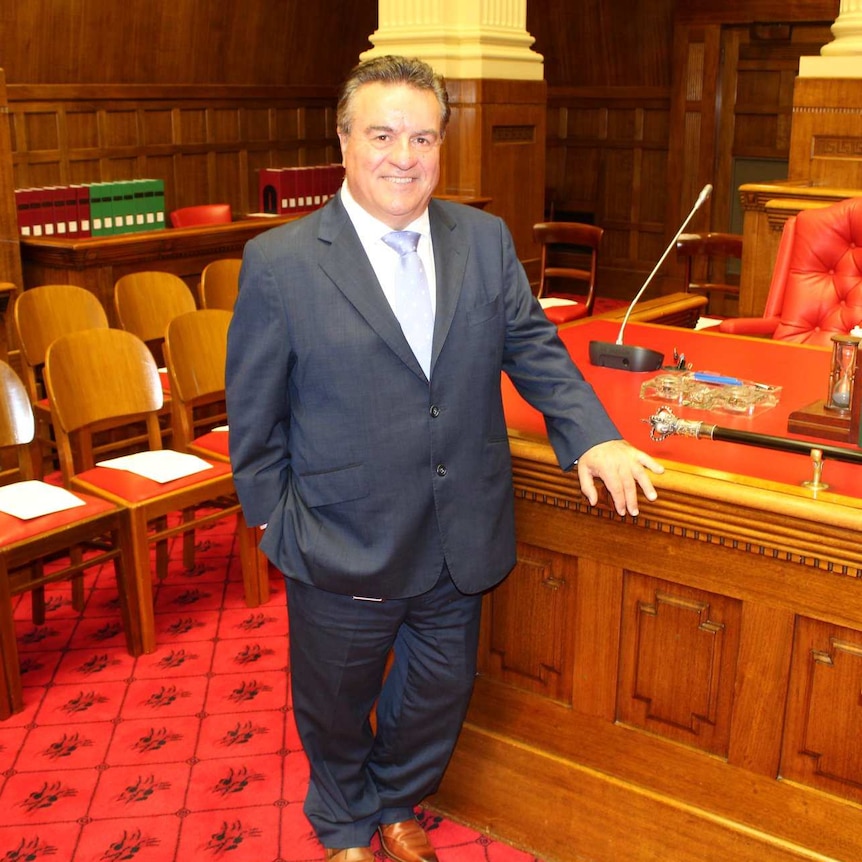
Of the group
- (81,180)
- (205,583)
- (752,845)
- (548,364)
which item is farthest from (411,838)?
(81,180)

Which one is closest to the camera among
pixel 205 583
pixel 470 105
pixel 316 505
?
pixel 316 505

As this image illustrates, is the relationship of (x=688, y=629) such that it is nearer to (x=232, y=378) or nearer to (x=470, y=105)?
(x=232, y=378)

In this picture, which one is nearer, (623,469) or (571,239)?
Answer: (623,469)

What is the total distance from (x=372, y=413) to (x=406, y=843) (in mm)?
1089

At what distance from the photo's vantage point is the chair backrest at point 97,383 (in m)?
3.74

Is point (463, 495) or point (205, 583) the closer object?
point (463, 495)

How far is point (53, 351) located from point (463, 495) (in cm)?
211

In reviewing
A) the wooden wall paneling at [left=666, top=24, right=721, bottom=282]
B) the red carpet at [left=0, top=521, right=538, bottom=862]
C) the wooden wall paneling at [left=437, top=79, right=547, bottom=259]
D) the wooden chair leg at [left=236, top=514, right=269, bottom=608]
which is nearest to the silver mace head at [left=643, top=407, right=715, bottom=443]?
the red carpet at [left=0, top=521, right=538, bottom=862]

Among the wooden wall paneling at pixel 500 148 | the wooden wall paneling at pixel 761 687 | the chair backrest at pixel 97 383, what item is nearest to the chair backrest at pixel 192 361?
the chair backrest at pixel 97 383

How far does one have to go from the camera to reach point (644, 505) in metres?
2.14

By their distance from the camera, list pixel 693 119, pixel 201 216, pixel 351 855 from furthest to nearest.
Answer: pixel 693 119 → pixel 201 216 → pixel 351 855

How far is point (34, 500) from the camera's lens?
3482 mm

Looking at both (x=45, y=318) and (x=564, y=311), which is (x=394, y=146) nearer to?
(x=45, y=318)

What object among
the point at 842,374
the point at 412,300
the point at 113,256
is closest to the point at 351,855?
the point at 412,300
